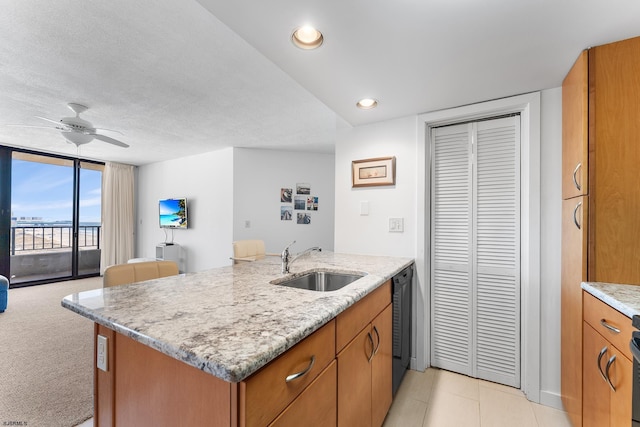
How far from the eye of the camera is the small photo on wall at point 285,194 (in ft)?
16.3

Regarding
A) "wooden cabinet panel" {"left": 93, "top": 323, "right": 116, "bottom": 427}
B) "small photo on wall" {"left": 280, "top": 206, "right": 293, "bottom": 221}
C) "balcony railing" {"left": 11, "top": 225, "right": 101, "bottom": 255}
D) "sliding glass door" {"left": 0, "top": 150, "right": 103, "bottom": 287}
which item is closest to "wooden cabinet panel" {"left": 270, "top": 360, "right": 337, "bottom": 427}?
"wooden cabinet panel" {"left": 93, "top": 323, "right": 116, "bottom": 427}

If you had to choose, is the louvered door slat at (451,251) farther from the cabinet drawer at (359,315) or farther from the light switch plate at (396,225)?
the cabinet drawer at (359,315)

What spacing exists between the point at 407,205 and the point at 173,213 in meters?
4.75

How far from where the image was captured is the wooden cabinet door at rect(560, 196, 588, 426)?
4.71ft

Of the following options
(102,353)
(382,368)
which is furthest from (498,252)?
(102,353)

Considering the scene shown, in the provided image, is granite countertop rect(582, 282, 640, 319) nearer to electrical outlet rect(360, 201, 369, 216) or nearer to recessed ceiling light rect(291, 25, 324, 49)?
electrical outlet rect(360, 201, 369, 216)

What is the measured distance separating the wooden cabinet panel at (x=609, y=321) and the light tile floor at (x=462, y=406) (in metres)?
0.79

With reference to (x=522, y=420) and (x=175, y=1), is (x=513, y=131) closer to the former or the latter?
(x=522, y=420)

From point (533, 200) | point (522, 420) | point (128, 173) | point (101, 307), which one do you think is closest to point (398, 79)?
point (533, 200)

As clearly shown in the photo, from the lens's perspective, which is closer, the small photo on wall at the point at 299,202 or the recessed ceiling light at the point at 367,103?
the recessed ceiling light at the point at 367,103

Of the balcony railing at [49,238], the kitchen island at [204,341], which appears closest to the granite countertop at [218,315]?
the kitchen island at [204,341]

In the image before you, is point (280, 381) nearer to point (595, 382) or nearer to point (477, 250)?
point (595, 382)

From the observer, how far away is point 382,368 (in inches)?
60.2

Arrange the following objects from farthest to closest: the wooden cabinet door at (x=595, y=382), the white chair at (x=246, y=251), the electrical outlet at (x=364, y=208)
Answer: the white chair at (x=246, y=251), the electrical outlet at (x=364, y=208), the wooden cabinet door at (x=595, y=382)
